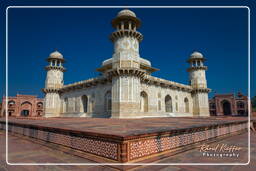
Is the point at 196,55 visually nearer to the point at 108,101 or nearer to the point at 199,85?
the point at 199,85

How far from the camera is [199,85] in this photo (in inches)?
1027

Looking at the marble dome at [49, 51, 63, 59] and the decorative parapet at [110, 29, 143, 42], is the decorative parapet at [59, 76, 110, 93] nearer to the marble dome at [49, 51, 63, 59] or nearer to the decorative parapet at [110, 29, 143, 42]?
the decorative parapet at [110, 29, 143, 42]

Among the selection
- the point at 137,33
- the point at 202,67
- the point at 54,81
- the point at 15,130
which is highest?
the point at 137,33

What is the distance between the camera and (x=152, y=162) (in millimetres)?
3076

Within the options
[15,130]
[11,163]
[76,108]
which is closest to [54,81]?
[76,108]

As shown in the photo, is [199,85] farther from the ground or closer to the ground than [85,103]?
farther from the ground

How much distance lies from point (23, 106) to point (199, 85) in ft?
142

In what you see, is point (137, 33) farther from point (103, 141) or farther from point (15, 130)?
point (103, 141)

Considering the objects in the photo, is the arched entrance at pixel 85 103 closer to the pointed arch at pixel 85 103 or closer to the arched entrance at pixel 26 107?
the pointed arch at pixel 85 103

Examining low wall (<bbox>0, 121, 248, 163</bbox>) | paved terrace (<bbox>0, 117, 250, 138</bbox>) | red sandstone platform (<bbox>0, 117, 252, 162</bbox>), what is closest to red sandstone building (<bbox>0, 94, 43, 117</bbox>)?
paved terrace (<bbox>0, 117, 250, 138</bbox>)

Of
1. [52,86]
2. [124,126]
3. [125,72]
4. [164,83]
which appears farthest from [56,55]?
[124,126]

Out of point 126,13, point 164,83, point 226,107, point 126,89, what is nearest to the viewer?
point 126,89

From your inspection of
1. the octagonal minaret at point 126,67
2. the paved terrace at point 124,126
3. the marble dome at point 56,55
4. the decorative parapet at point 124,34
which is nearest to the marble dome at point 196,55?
the octagonal minaret at point 126,67

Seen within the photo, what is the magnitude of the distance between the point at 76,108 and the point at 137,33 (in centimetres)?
1398
